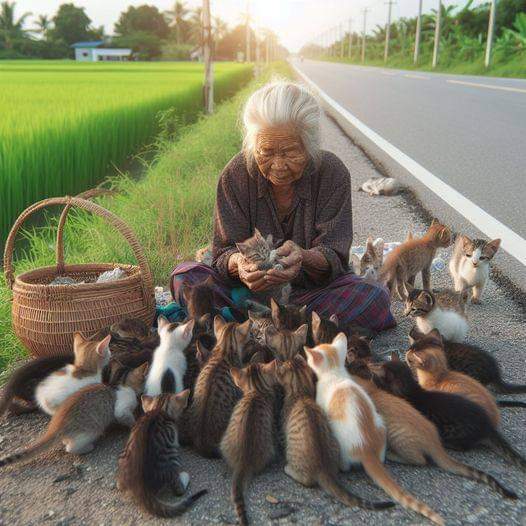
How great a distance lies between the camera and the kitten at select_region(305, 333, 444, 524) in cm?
250

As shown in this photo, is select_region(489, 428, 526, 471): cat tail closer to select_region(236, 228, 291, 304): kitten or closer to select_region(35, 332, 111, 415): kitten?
select_region(236, 228, 291, 304): kitten

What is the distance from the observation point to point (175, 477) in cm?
258

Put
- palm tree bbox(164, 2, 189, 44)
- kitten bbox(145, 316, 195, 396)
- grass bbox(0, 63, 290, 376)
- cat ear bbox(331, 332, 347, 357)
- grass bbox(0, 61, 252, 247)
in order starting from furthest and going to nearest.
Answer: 1. palm tree bbox(164, 2, 189, 44)
2. grass bbox(0, 61, 252, 247)
3. grass bbox(0, 63, 290, 376)
4. kitten bbox(145, 316, 195, 396)
5. cat ear bbox(331, 332, 347, 357)

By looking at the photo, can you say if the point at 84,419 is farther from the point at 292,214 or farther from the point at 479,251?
the point at 479,251

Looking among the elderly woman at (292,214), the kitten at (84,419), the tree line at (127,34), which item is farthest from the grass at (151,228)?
the tree line at (127,34)

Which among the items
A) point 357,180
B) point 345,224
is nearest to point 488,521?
point 345,224

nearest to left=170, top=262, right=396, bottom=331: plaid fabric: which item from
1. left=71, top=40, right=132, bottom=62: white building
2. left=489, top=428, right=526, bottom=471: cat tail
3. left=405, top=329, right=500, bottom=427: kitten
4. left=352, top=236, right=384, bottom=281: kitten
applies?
left=405, top=329, right=500, bottom=427: kitten

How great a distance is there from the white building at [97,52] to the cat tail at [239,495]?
94.7m

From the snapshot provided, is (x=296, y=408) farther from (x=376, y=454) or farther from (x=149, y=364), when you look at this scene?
(x=149, y=364)

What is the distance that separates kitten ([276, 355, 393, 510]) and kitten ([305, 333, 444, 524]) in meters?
0.05

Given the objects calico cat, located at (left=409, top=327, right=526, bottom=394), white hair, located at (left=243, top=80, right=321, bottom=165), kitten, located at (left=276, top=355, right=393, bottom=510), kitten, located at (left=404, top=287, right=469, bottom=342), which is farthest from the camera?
kitten, located at (left=404, top=287, right=469, bottom=342)

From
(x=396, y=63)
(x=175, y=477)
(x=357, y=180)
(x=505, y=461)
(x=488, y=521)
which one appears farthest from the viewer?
(x=396, y=63)

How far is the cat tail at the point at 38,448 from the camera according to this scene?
A: 106 inches

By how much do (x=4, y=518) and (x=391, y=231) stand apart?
4.93 metres
